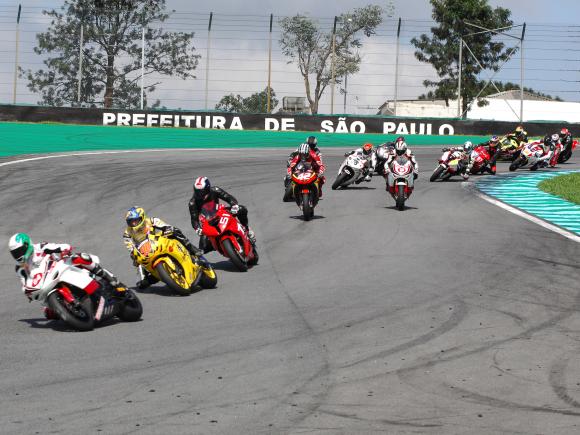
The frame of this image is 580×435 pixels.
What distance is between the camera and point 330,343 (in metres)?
9.62

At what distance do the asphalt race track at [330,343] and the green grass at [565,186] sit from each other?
5.18 m

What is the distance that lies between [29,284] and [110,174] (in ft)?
58.6

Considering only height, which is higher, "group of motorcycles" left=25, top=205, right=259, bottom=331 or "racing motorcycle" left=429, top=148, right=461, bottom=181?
"racing motorcycle" left=429, top=148, right=461, bottom=181

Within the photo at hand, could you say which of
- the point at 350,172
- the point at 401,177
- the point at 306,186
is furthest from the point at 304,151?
the point at 350,172

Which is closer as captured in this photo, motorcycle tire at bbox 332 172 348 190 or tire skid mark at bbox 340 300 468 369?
tire skid mark at bbox 340 300 468 369

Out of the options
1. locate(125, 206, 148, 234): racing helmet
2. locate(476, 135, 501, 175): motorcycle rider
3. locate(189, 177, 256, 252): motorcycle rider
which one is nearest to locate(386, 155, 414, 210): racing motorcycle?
locate(189, 177, 256, 252): motorcycle rider

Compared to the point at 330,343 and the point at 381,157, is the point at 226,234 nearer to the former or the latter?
the point at 330,343

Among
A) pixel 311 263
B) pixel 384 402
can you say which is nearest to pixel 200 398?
pixel 384 402

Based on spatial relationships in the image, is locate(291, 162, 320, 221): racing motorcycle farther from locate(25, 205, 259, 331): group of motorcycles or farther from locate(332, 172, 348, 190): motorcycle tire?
locate(332, 172, 348, 190): motorcycle tire

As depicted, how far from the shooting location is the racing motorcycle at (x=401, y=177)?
2158 cm

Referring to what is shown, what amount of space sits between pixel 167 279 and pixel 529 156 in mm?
22165

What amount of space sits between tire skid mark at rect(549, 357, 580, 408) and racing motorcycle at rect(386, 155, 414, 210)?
12.7 m

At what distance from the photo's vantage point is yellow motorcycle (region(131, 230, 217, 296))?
1238cm

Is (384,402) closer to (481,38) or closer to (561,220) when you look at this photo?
(561,220)
